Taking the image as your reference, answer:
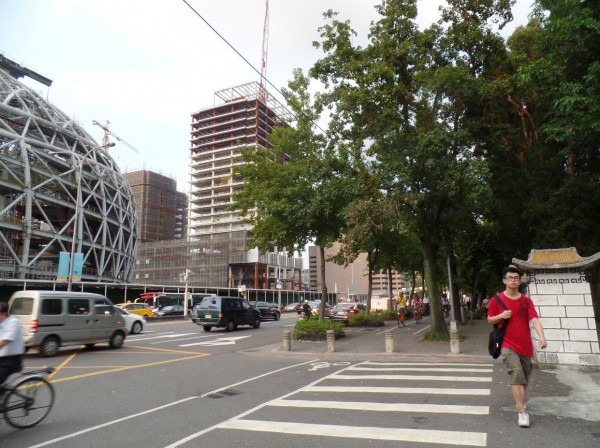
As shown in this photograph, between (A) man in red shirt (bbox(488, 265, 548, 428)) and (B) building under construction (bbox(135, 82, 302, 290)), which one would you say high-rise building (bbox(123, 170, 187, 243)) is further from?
(A) man in red shirt (bbox(488, 265, 548, 428))

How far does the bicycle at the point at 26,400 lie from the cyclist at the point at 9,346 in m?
0.18

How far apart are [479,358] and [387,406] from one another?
23.8 ft

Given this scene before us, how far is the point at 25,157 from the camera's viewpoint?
1895 inches

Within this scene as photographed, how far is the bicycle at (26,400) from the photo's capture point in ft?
19.8

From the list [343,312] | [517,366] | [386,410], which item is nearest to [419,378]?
[386,410]

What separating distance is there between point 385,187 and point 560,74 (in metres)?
8.04

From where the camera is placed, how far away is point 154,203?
135500 millimetres

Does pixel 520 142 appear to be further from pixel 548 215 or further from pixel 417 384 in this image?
pixel 417 384

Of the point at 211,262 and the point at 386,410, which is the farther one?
the point at 211,262

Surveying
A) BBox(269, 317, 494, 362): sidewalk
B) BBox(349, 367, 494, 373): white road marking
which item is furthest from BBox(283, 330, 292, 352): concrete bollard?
BBox(349, 367, 494, 373): white road marking

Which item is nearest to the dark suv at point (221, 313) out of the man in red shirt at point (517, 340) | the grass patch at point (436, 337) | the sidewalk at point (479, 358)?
the sidewalk at point (479, 358)

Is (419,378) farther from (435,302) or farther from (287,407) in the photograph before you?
(435,302)

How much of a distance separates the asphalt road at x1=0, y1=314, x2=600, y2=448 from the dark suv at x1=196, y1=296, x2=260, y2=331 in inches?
454

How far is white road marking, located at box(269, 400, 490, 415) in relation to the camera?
259 inches
